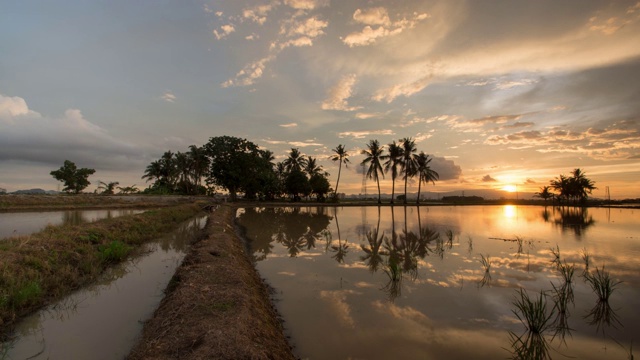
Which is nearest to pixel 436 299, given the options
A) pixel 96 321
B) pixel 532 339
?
pixel 532 339

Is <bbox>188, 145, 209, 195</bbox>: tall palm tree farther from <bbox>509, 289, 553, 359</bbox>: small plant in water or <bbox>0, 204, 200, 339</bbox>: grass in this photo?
<bbox>509, 289, 553, 359</bbox>: small plant in water

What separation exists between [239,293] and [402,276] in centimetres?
512

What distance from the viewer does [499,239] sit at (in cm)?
1570

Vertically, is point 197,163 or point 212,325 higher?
point 197,163

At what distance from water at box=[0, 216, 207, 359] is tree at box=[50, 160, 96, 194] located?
2475 inches

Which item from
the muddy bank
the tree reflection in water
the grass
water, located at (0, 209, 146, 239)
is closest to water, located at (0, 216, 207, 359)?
the grass

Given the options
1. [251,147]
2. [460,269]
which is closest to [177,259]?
[460,269]

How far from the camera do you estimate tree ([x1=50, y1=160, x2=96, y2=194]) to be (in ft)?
184

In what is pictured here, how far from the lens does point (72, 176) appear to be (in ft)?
187

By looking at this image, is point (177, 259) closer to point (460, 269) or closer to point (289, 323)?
point (289, 323)

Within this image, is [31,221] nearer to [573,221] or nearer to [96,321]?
[96,321]

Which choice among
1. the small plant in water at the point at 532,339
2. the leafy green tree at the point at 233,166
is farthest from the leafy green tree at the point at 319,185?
the small plant in water at the point at 532,339

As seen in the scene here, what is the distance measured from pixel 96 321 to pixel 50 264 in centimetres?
421

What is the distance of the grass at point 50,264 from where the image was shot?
6207 mm
